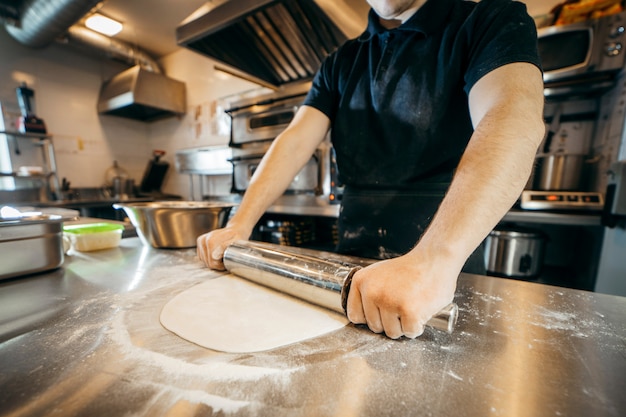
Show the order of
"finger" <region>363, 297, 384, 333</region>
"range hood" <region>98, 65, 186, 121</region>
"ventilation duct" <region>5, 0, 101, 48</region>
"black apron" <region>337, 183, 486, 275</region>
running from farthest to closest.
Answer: "range hood" <region>98, 65, 186, 121</region> < "ventilation duct" <region>5, 0, 101, 48</region> < "black apron" <region>337, 183, 486, 275</region> < "finger" <region>363, 297, 384, 333</region>

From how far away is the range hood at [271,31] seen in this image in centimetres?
127

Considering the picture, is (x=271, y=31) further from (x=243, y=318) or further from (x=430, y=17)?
(x=243, y=318)

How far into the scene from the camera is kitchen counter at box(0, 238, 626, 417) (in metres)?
0.24

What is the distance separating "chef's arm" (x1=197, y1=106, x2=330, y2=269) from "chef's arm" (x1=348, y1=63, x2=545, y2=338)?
431mm

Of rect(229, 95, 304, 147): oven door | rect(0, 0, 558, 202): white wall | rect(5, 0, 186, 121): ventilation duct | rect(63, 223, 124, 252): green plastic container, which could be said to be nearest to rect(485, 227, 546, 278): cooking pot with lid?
rect(229, 95, 304, 147): oven door

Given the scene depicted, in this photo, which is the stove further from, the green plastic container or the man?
the green plastic container

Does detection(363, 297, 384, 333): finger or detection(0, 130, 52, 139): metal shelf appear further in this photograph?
detection(0, 130, 52, 139): metal shelf

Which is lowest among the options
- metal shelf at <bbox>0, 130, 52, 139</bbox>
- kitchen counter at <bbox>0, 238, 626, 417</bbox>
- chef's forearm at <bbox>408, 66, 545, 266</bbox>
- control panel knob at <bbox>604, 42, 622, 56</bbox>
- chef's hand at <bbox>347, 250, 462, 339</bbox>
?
kitchen counter at <bbox>0, 238, 626, 417</bbox>

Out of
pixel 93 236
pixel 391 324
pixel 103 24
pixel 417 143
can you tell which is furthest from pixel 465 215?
pixel 103 24

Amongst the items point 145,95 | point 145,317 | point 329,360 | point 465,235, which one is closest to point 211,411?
point 329,360

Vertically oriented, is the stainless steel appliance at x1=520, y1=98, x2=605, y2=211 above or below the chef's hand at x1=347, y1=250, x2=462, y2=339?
above

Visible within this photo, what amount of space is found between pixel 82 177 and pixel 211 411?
12.8ft

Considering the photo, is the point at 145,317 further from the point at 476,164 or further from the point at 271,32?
the point at 271,32

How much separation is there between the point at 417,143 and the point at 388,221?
0.24 metres
